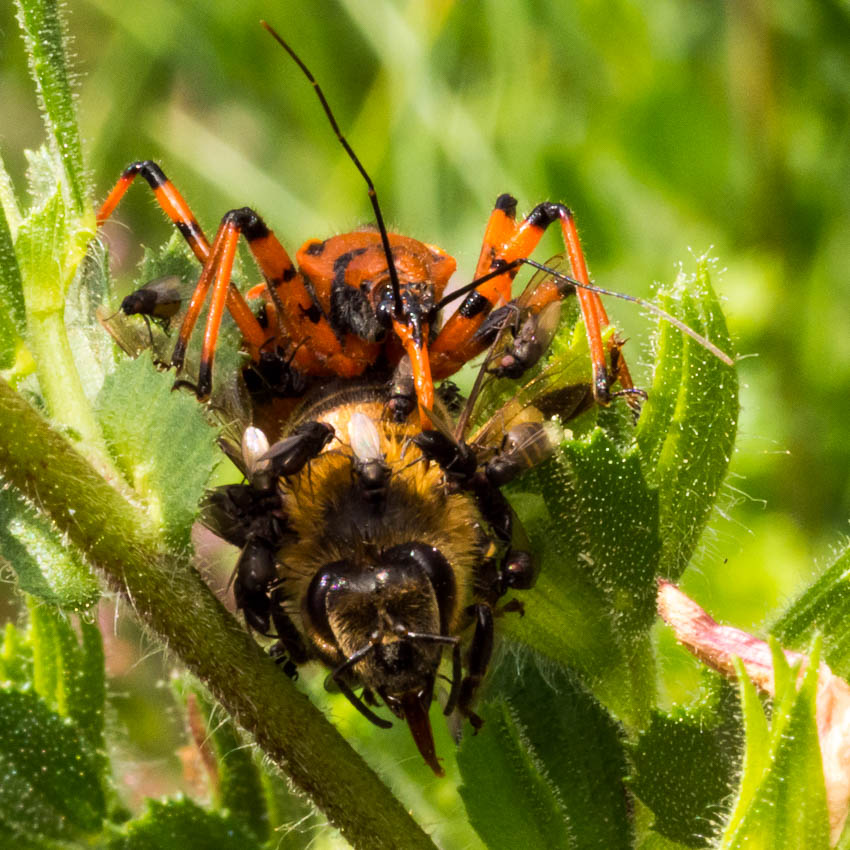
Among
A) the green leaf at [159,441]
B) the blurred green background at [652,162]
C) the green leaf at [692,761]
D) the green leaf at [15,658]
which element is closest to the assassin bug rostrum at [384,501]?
the green leaf at [159,441]

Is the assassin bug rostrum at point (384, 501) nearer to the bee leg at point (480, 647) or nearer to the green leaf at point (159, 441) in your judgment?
the bee leg at point (480, 647)

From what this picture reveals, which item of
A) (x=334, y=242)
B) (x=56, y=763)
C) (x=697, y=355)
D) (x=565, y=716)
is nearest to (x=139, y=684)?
(x=334, y=242)

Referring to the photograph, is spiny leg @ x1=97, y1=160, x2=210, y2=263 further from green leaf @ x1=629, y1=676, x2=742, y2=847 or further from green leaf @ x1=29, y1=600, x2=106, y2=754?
green leaf @ x1=629, y1=676, x2=742, y2=847

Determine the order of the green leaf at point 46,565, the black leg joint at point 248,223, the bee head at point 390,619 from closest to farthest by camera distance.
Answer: the bee head at point 390,619 → the green leaf at point 46,565 → the black leg joint at point 248,223

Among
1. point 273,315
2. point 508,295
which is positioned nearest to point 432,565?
point 273,315

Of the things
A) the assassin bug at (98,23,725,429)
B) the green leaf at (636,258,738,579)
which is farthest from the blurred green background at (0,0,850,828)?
the green leaf at (636,258,738,579)

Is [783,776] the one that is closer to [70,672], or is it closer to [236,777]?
[236,777]
